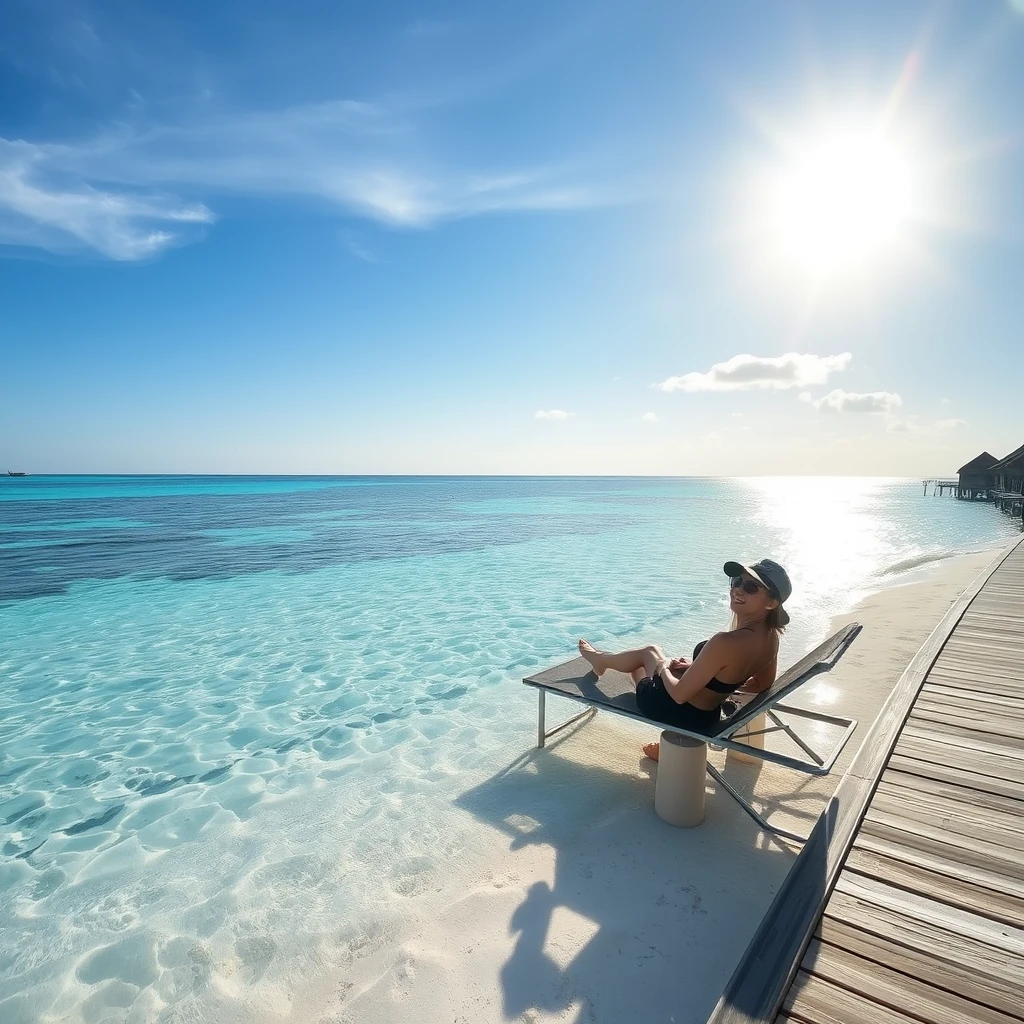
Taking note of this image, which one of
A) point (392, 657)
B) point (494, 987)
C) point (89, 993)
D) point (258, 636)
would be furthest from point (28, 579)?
point (494, 987)

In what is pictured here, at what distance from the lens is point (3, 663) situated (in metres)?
8.42

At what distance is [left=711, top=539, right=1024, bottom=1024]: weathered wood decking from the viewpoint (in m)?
2.10

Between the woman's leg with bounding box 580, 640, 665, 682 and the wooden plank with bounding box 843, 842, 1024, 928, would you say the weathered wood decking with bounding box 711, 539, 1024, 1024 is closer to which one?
the wooden plank with bounding box 843, 842, 1024, 928

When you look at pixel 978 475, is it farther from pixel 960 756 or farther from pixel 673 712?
pixel 673 712

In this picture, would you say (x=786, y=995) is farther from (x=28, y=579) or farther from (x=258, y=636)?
(x=28, y=579)

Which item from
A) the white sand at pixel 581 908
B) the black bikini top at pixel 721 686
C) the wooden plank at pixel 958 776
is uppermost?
the black bikini top at pixel 721 686

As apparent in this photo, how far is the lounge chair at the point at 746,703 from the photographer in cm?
365

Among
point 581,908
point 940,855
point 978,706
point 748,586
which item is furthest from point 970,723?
point 581,908

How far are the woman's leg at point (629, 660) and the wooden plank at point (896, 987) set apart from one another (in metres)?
2.19

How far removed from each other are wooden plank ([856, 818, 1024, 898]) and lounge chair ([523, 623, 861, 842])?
41 cm

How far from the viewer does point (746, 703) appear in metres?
4.18

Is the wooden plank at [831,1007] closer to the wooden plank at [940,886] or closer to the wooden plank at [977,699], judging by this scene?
the wooden plank at [940,886]

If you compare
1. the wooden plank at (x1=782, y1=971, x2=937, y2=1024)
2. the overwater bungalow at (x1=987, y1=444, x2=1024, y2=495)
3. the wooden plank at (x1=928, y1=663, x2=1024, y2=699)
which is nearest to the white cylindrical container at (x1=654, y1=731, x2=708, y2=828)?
the wooden plank at (x1=782, y1=971, x2=937, y2=1024)

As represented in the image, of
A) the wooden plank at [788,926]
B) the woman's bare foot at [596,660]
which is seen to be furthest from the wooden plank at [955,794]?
the woman's bare foot at [596,660]
